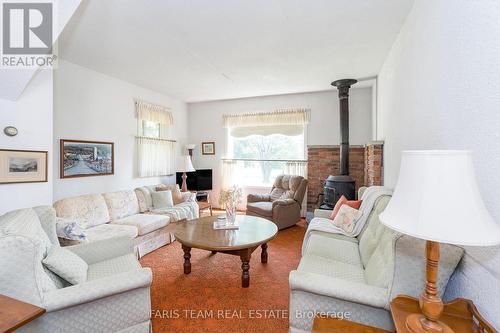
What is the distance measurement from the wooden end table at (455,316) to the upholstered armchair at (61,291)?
141cm

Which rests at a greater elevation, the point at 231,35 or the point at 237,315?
the point at 231,35

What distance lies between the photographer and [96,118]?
373cm

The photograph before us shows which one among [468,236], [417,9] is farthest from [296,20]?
[468,236]

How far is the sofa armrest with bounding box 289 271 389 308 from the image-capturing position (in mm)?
1310

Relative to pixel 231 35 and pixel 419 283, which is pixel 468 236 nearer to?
pixel 419 283

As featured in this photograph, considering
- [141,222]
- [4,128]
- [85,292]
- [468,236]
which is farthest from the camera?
[141,222]

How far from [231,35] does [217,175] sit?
12.1 ft

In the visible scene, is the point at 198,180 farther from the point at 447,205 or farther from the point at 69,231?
the point at 447,205

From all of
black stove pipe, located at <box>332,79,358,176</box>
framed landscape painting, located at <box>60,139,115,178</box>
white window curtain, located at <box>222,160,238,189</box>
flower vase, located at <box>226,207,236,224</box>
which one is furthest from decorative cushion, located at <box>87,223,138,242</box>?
black stove pipe, located at <box>332,79,358,176</box>

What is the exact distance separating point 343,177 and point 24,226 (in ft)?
12.9

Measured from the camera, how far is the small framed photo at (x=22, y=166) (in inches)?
87.7

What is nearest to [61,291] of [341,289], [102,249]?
[102,249]

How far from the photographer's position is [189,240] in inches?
96.2

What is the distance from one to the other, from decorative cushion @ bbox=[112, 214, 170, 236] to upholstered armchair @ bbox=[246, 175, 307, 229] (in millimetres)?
1612
